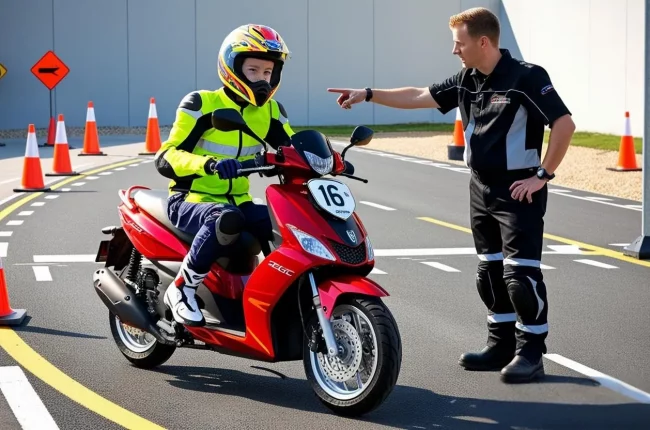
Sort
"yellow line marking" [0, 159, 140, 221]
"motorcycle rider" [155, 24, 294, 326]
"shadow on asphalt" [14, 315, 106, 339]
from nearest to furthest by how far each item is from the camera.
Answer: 1. "motorcycle rider" [155, 24, 294, 326]
2. "shadow on asphalt" [14, 315, 106, 339]
3. "yellow line marking" [0, 159, 140, 221]

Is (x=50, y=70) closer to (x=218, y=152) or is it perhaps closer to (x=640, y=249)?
(x=640, y=249)

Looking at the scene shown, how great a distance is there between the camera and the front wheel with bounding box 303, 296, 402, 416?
6008mm

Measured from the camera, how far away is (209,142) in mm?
6930

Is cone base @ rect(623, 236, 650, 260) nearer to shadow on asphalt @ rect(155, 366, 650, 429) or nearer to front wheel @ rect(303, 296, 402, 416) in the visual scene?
shadow on asphalt @ rect(155, 366, 650, 429)

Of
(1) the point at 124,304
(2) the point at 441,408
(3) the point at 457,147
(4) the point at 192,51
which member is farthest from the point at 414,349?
(4) the point at 192,51

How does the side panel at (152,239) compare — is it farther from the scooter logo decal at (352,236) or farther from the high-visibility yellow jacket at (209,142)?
the scooter logo decal at (352,236)

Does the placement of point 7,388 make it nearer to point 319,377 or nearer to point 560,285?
point 319,377

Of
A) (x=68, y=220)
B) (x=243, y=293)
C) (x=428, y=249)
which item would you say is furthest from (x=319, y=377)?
(x=68, y=220)

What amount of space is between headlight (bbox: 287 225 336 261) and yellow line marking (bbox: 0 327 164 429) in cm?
110

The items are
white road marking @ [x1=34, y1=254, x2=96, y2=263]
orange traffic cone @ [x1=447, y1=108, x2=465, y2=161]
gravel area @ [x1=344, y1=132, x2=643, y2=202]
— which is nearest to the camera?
white road marking @ [x1=34, y1=254, x2=96, y2=263]

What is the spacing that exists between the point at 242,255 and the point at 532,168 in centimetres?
166

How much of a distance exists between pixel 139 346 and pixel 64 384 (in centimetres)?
60

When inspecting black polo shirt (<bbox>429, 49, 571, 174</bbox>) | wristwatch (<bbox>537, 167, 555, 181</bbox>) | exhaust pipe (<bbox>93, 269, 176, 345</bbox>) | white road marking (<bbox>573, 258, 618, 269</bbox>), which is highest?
black polo shirt (<bbox>429, 49, 571, 174</bbox>)

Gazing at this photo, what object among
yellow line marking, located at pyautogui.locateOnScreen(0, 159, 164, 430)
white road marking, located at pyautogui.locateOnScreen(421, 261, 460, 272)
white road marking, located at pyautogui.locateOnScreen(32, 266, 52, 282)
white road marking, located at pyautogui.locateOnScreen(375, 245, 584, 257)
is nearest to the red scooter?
yellow line marking, located at pyautogui.locateOnScreen(0, 159, 164, 430)
